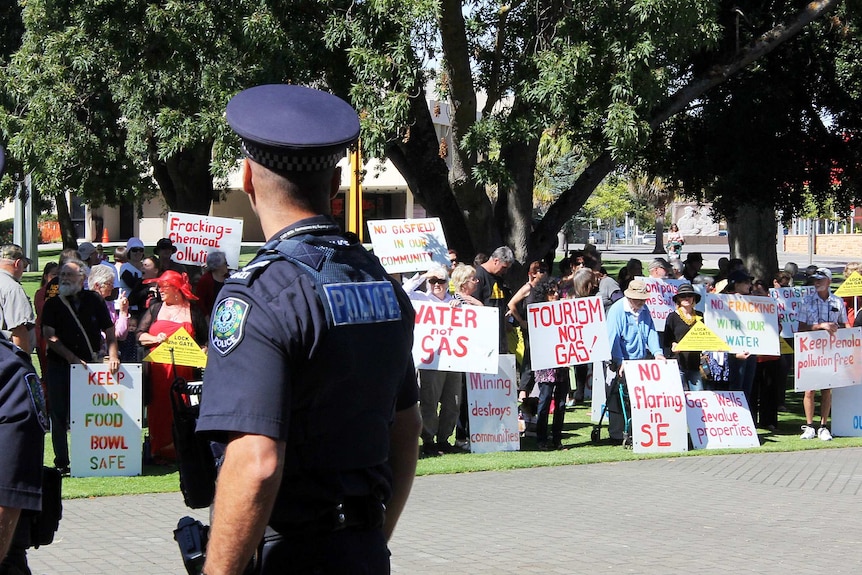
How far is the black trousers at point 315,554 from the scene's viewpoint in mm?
2635

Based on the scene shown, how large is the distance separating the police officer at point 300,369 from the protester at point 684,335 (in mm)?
9919

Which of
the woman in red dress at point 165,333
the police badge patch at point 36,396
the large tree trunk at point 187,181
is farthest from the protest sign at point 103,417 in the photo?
the large tree trunk at point 187,181

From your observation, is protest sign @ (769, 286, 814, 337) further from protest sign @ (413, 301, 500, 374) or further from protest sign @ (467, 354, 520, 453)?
protest sign @ (413, 301, 500, 374)

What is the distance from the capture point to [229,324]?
8.39ft

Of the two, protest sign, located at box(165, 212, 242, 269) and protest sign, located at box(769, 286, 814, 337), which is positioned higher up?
protest sign, located at box(165, 212, 242, 269)

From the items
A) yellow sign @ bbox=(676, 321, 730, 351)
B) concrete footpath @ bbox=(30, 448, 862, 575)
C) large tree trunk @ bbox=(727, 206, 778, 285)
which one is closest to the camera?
concrete footpath @ bbox=(30, 448, 862, 575)

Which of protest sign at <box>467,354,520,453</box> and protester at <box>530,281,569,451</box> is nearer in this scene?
protest sign at <box>467,354,520,453</box>

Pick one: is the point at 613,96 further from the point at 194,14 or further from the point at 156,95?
the point at 156,95

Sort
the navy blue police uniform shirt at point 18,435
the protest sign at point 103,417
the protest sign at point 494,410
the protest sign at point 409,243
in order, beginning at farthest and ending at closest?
the protest sign at point 409,243
the protest sign at point 494,410
the protest sign at point 103,417
the navy blue police uniform shirt at point 18,435

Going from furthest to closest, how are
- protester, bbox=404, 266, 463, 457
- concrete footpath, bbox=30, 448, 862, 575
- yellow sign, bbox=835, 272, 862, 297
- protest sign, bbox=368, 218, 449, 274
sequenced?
yellow sign, bbox=835, 272, 862, 297
protest sign, bbox=368, 218, 449, 274
protester, bbox=404, 266, 463, 457
concrete footpath, bbox=30, 448, 862, 575

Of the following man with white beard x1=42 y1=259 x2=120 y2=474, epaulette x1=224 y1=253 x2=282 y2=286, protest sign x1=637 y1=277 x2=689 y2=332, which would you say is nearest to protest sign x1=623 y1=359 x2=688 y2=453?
protest sign x1=637 y1=277 x2=689 y2=332

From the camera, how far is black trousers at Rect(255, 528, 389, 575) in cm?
263

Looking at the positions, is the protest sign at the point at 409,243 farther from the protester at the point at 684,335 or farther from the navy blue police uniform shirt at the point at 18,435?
the navy blue police uniform shirt at the point at 18,435

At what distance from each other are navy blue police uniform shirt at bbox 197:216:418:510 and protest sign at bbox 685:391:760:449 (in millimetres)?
9906
